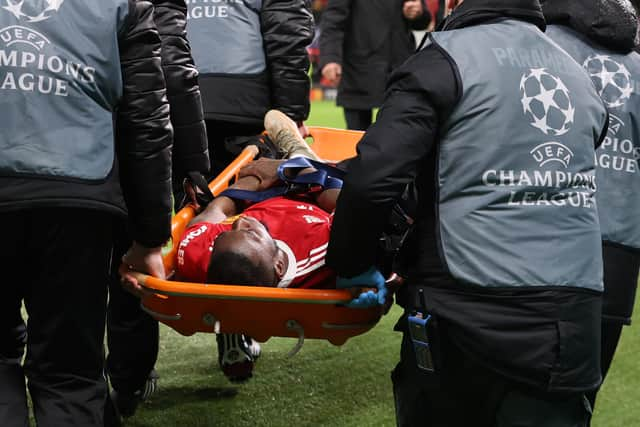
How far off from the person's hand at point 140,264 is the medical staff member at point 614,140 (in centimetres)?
130

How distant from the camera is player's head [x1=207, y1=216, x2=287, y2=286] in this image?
2662mm

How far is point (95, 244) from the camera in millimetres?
2312

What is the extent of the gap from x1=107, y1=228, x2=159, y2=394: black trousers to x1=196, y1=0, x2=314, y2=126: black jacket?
0.84 metres

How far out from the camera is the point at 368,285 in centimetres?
250

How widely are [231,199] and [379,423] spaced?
41.3 inches

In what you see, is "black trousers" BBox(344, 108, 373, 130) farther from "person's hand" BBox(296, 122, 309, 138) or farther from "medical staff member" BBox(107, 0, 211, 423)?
"medical staff member" BBox(107, 0, 211, 423)

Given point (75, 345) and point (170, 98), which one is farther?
point (170, 98)

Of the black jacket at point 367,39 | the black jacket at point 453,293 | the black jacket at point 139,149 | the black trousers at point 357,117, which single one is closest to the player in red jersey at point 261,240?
the black jacket at point 139,149

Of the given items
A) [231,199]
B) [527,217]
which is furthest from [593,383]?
[231,199]

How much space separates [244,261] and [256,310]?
0.65 feet

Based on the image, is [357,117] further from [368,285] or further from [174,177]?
[368,285]

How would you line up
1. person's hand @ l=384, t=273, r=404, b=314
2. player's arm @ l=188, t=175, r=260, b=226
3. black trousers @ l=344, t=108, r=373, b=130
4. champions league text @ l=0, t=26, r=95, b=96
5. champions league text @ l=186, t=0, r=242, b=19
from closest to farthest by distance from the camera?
champions league text @ l=0, t=26, r=95, b=96
person's hand @ l=384, t=273, r=404, b=314
player's arm @ l=188, t=175, r=260, b=226
champions league text @ l=186, t=0, r=242, b=19
black trousers @ l=344, t=108, r=373, b=130

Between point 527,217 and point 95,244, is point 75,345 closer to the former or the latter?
point 95,244

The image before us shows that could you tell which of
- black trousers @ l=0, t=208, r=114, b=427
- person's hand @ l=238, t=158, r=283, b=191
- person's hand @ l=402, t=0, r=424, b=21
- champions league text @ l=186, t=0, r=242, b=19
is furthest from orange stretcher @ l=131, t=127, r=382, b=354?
person's hand @ l=402, t=0, r=424, b=21
